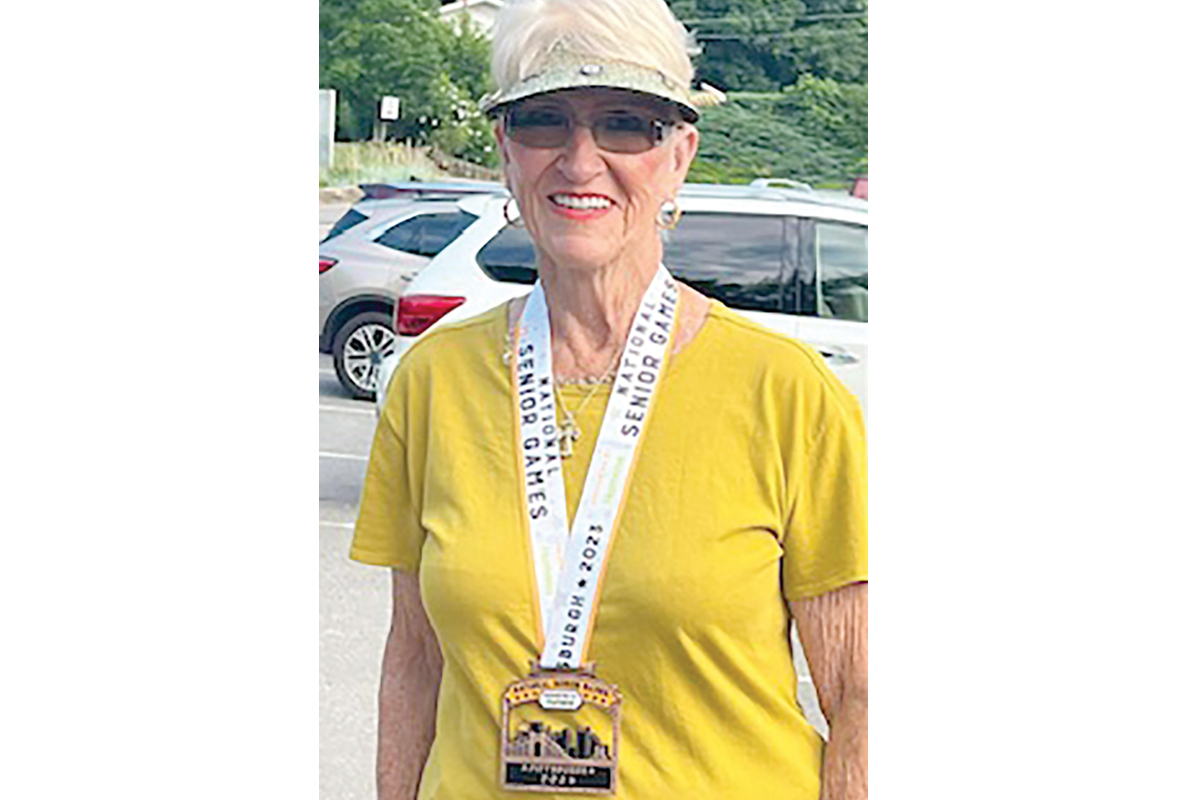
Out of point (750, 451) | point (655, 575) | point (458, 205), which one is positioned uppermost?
point (458, 205)

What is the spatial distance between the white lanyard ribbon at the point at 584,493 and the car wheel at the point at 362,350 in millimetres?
353

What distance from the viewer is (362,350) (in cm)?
346

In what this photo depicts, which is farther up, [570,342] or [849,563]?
[570,342]

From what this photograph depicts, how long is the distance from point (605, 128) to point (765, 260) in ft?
1.21

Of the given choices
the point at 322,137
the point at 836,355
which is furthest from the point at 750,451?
the point at 322,137

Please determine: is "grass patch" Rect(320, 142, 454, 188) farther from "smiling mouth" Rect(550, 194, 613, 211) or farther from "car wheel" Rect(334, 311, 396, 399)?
"smiling mouth" Rect(550, 194, 613, 211)

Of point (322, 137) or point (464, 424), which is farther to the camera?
point (322, 137)

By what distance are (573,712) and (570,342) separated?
0.59 meters

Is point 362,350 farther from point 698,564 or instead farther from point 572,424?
point 698,564

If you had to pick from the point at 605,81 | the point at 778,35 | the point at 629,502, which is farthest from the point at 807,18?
the point at 629,502

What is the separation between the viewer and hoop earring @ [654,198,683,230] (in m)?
3.26
